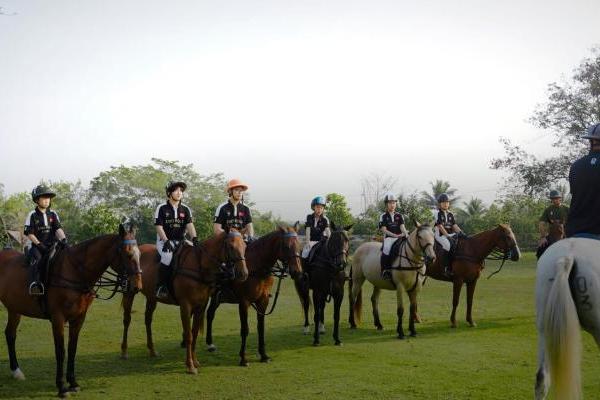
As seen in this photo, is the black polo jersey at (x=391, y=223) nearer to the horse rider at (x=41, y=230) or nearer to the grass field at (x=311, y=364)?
the grass field at (x=311, y=364)

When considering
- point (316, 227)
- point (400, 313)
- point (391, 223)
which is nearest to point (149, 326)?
point (316, 227)

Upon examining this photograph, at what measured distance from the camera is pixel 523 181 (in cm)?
3856

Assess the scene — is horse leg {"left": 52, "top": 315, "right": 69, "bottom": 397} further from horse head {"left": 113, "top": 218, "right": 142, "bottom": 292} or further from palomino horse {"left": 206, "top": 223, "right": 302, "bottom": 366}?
palomino horse {"left": 206, "top": 223, "right": 302, "bottom": 366}

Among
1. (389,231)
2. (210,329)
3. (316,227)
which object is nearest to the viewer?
(210,329)

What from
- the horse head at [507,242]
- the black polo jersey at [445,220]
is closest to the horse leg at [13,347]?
the black polo jersey at [445,220]

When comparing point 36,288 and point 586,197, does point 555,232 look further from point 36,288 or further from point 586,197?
point 36,288

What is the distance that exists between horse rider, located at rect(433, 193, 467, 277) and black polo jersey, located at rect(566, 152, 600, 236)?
26.6 feet

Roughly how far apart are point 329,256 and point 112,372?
4615 mm

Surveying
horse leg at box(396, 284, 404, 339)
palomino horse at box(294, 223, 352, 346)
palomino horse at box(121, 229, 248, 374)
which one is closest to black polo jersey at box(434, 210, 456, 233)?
horse leg at box(396, 284, 404, 339)

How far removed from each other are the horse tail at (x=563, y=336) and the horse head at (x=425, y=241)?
6.74m

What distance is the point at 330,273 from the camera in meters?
11.7

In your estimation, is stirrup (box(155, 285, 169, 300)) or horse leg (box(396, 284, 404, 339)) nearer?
stirrup (box(155, 285, 169, 300))

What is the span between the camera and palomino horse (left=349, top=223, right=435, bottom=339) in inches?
480

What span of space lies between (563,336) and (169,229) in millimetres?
6992
